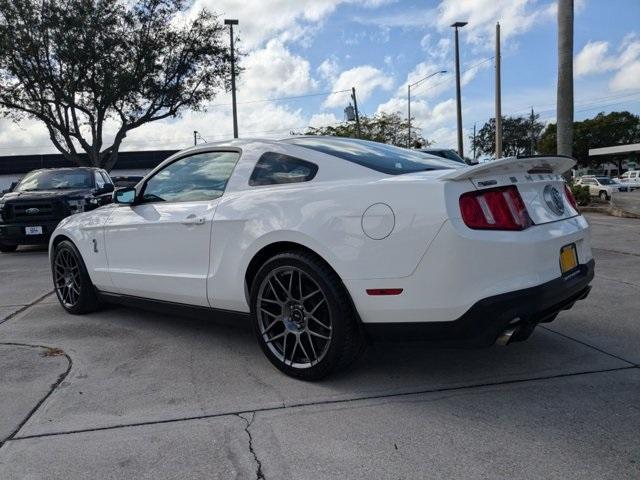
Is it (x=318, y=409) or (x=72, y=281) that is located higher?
(x=72, y=281)

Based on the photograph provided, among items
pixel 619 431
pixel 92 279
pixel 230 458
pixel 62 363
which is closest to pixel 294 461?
pixel 230 458

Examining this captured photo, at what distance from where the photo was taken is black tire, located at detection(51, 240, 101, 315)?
5.17 meters

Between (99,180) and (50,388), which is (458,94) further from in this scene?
(50,388)

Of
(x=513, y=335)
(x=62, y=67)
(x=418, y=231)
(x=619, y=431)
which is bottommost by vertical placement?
(x=619, y=431)

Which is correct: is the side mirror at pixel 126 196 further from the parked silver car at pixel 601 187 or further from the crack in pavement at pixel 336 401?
the parked silver car at pixel 601 187

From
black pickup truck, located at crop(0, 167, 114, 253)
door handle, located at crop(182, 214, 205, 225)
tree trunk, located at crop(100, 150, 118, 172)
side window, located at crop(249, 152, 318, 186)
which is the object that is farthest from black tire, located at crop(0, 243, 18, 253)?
tree trunk, located at crop(100, 150, 118, 172)

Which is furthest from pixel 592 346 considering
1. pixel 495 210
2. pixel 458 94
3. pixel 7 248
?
pixel 458 94

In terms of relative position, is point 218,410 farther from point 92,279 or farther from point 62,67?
point 62,67

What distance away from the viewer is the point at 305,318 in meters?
3.38

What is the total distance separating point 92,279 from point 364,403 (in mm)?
3063

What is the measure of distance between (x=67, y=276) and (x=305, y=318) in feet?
10.1

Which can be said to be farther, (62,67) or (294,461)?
(62,67)

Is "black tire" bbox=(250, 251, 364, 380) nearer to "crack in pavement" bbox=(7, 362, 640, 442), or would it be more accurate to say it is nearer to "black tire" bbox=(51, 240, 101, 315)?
"crack in pavement" bbox=(7, 362, 640, 442)

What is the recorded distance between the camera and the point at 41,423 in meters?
2.98
